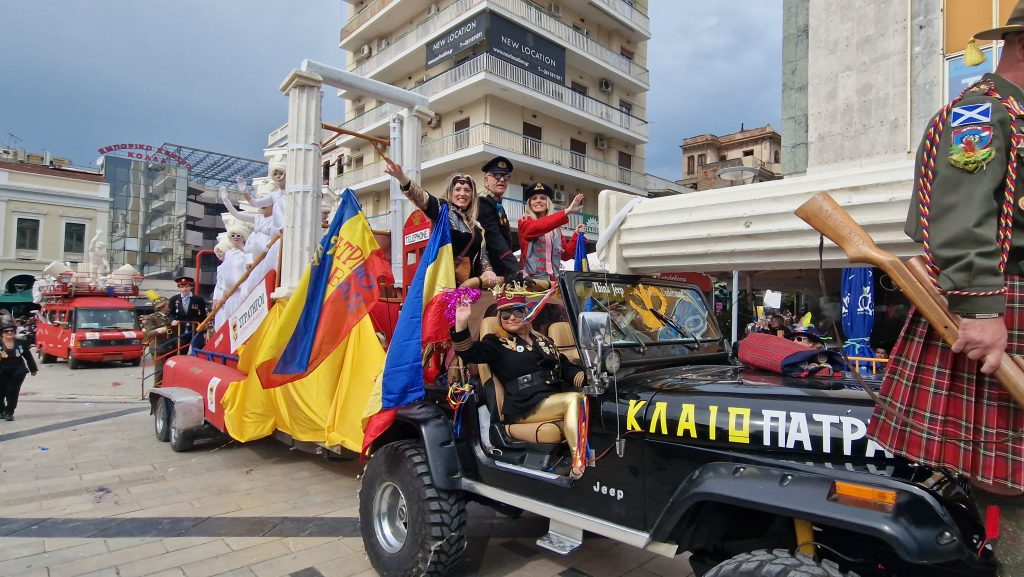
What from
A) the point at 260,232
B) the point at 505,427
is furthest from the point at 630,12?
the point at 505,427

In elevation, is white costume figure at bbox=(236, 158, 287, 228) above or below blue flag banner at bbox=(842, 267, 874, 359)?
above

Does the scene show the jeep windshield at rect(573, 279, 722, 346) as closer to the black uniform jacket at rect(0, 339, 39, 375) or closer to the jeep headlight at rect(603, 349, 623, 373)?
the jeep headlight at rect(603, 349, 623, 373)

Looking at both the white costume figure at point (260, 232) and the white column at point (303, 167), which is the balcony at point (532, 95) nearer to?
the white costume figure at point (260, 232)

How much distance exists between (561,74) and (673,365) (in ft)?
77.9

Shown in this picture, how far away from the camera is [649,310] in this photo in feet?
11.4

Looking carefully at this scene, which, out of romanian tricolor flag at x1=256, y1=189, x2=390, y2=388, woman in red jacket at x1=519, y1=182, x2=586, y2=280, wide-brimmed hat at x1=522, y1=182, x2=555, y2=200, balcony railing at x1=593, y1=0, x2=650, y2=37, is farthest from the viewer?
balcony railing at x1=593, y1=0, x2=650, y2=37

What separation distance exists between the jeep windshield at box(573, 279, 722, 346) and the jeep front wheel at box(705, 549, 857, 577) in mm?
1277

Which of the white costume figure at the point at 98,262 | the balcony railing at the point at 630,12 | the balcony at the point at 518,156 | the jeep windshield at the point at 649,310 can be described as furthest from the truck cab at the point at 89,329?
the balcony railing at the point at 630,12

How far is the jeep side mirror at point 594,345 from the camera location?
250 centimetres

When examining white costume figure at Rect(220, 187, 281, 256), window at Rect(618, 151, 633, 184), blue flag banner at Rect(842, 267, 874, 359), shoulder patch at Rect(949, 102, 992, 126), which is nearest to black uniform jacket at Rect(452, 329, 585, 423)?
shoulder patch at Rect(949, 102, 992, 126)

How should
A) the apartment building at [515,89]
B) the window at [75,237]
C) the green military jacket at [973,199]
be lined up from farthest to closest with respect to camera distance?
the window at [75,237] < the apartment building at [515,89] < the green military jacket at [973,199]

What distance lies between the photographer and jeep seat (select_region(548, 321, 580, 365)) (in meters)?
3.38

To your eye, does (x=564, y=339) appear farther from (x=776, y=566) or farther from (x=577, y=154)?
(x=577, y=154)

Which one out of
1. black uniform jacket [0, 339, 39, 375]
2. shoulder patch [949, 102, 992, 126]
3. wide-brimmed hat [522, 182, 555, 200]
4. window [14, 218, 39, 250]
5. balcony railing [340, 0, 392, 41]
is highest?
balcony railing [340, 0, 392, 41]
